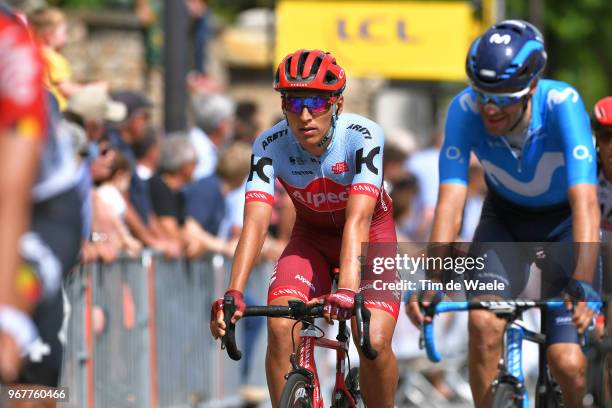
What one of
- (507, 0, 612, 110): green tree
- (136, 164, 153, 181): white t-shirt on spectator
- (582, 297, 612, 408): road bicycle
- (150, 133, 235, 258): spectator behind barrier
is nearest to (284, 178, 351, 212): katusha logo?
(582, 297, 612, 408): road bicycle

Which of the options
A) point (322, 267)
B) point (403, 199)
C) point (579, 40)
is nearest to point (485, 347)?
point (322, 267)

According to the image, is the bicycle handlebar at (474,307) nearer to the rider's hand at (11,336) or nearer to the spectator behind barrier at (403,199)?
the rider's hand at (11,336)

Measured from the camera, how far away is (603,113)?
24.3 feet

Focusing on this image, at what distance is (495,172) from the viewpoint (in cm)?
741

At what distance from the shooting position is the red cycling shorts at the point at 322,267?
22.4ft

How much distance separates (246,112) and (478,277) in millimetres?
7080

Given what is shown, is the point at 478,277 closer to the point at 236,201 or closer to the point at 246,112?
the point at 236,201

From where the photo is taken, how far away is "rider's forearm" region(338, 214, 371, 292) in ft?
20.9

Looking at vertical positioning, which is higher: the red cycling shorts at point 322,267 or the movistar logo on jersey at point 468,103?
the movistar logo on jersey at point 468,103

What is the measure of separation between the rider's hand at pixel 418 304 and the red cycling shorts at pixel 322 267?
0.13 meters

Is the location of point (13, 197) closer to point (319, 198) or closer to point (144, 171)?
point (319, 198)

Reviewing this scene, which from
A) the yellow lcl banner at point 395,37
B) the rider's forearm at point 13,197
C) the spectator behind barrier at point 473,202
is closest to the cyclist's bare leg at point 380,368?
the rider's forearm at point 13,197

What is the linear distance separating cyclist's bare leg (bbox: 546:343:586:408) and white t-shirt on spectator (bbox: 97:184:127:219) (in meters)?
3.99

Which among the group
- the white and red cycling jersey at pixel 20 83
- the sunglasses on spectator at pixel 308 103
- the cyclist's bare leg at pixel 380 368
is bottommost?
the cyclist's bare leg at pixel 380 368
